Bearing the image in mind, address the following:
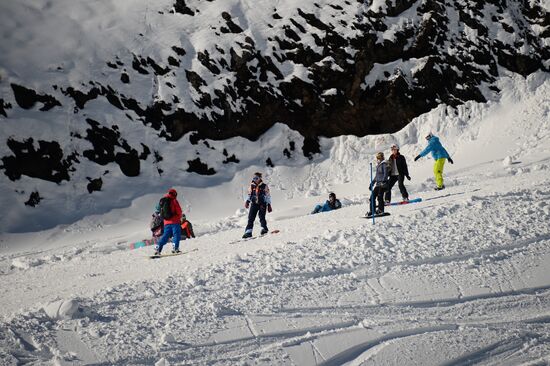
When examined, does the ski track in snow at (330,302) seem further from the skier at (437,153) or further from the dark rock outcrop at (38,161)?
the dark rock outcrop at (38,161)

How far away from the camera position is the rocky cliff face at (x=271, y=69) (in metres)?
25.3

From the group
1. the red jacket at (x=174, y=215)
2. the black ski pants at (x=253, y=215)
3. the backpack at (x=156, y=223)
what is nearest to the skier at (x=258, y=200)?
the black ski pants at (x=253, y=215)

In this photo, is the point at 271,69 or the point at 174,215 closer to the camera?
the point at 174,215

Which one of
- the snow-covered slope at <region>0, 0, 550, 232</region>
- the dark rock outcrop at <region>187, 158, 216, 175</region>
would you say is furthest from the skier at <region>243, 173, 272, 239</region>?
the dark rock outcrop at <region>187, 158, 216, 175</region>

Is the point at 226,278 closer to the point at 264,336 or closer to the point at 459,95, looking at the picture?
the point at 264,336

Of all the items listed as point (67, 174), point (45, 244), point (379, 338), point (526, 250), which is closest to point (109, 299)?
point (379, 338)

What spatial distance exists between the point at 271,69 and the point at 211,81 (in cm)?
424

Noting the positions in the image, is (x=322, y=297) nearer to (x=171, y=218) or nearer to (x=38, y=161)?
(x=171, y=218)

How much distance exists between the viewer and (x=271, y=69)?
30469 millimetres

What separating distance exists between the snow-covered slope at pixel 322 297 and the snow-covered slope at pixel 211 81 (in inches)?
524

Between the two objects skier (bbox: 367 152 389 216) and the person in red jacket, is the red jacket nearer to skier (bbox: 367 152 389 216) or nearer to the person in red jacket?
the person in red jacket

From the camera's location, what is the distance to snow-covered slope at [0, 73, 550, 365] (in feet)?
17.3

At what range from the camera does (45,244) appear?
63.5 ft

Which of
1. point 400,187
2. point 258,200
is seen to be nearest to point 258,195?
point 258,200
